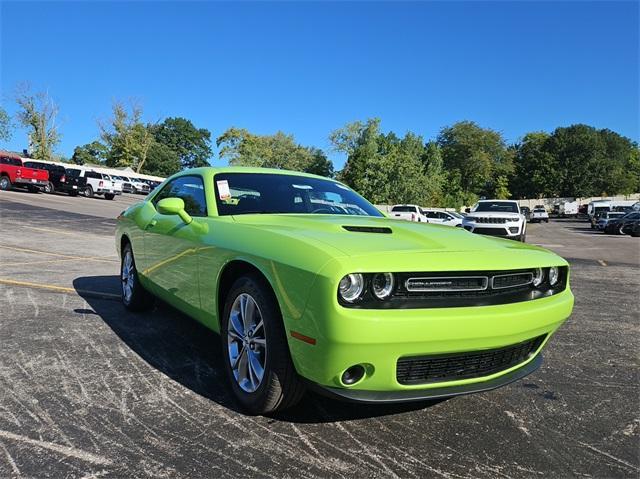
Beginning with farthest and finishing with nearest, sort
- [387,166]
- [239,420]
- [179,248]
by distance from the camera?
[387,166]
[179,248]
[239,420]

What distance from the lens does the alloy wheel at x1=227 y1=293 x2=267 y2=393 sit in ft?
8.99

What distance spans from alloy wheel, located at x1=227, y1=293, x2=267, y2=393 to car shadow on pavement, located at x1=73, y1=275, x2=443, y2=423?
7.5 inches

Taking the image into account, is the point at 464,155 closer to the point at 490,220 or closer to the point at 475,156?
the point at 475,156

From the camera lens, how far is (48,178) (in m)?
28.5

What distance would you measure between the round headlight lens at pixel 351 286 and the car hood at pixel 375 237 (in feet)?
0.36

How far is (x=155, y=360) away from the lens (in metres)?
3.58

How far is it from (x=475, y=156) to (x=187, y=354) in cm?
8472

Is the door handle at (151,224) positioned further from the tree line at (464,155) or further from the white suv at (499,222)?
the tree line at (464,155)

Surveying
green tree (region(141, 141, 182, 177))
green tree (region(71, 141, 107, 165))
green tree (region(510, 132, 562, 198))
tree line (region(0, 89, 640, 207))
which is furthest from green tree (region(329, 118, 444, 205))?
green tree (region(71, 141, 107, 165))

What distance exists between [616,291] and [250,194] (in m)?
6.15

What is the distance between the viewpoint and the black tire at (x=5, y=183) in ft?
88.2

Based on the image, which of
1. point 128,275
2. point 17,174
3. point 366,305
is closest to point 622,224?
point 128,275

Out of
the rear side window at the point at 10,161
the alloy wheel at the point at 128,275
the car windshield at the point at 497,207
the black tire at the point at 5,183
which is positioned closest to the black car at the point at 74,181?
the rear side window at the point at 10,161

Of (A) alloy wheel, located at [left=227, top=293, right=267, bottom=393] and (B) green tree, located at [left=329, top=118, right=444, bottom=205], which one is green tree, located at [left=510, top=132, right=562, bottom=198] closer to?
(B) green tree, located at [left=329, top=118, right=444, bottom=205]
